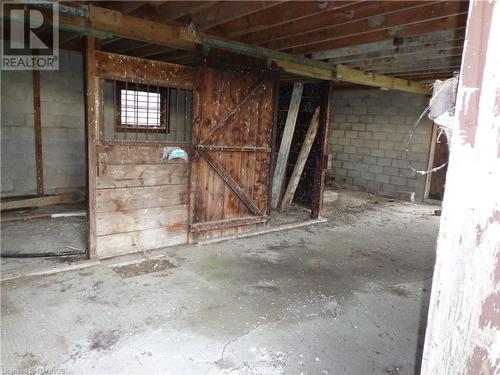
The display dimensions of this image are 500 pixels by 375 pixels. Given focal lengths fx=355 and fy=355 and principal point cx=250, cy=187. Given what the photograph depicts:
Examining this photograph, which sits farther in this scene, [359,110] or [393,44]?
[359,110]

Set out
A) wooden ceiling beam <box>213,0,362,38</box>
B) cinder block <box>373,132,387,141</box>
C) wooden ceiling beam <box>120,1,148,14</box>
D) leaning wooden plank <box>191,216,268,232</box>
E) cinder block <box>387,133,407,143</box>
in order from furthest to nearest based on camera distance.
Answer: cinder block <box>373,132,387,141</box> < cinder block <box>387,133,407,143</box> < leaning wooden plank <box>191,216,268,232</box> < wooden ceiling beam <box>120,1,148,14</box> < wooden ceiling beam <box>213,0,362,38</box>

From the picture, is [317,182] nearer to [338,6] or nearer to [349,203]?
[349,203]

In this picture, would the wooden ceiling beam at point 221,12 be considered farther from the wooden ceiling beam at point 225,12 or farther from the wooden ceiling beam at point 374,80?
the wooden ceiling beam at point 374,80

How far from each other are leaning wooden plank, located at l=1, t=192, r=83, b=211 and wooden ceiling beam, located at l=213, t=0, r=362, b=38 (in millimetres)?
3684

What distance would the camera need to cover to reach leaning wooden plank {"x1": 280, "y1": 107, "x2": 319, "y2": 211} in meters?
5.90

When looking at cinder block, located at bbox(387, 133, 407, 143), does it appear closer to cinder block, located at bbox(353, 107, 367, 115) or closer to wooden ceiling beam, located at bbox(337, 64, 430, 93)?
cinder block, located at bbox(353, 107, 367, 115)

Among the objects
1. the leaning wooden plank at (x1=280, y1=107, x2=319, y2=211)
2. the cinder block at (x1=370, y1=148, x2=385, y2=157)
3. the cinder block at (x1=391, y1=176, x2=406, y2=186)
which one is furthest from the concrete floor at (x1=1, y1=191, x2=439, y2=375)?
the cinder block at (x1=370, y1=148, x2=385, y2=157)

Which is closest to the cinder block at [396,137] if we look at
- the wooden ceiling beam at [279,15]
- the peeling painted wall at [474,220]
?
the wooden ceiling beam at [279,15]

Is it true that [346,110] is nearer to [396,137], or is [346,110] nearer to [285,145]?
[396,137]

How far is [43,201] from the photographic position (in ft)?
17.8

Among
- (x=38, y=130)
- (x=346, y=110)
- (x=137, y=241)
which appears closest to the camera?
(x=137, y=241)

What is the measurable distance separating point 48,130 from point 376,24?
200 inches

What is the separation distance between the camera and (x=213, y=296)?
289 cm

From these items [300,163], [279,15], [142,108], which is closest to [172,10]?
[279,15]
